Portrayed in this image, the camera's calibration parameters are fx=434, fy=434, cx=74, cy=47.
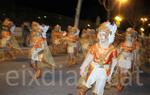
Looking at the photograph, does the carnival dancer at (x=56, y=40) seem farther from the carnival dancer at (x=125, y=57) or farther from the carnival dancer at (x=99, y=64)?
the carnival dancer at (x=99, y=64)

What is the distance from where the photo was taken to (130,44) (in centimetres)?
1402

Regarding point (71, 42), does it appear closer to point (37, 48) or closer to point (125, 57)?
point (37, 48)

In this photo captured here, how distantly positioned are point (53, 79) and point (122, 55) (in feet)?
8.04

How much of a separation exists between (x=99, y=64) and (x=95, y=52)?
27 centimetres

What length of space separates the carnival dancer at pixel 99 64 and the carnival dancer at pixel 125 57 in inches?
166

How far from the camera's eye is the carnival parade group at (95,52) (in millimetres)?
9273

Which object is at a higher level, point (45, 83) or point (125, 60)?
point (125, 60)

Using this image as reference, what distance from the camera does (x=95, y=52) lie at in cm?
927

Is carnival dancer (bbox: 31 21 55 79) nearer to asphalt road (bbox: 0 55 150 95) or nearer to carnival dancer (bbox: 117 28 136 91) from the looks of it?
asphalt road (bbox: 0 55 150 95)

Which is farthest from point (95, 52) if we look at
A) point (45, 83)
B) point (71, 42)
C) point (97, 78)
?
point (71, 42)

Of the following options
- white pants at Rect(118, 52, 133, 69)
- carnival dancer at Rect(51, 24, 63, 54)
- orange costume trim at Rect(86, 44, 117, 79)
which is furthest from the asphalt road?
carnival dancer at Rect(51, 24, 63, 54)

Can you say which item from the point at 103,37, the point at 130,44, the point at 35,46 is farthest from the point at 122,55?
the point at 103,37

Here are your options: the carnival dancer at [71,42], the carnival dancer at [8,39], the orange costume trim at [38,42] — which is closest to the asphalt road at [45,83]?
the orange costume trim at [38,42]

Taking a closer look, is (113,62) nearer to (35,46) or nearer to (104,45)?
(104,45)
